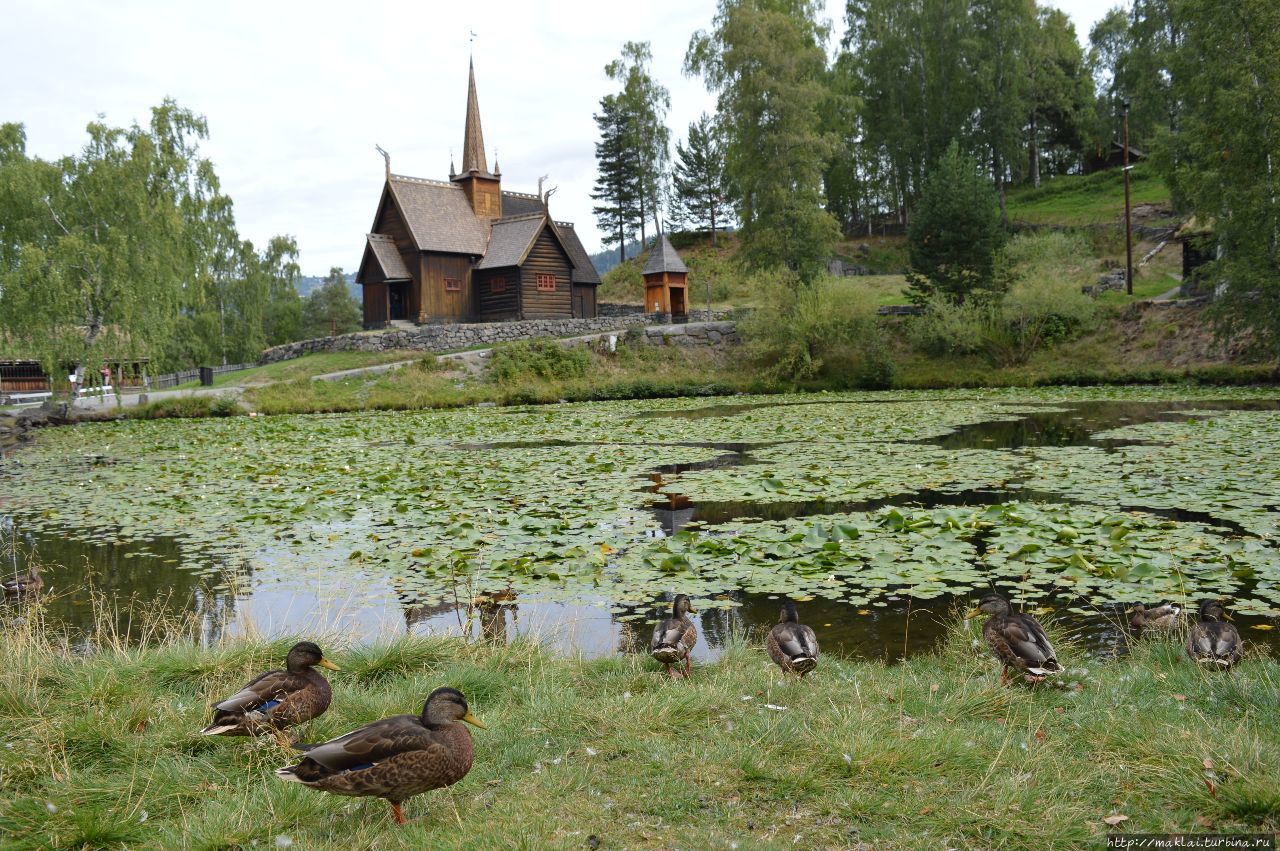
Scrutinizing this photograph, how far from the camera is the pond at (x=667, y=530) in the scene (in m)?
6.77

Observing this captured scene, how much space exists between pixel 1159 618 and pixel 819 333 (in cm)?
2594

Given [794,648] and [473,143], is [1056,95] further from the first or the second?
[794,648]

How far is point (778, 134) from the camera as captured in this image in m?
35.3

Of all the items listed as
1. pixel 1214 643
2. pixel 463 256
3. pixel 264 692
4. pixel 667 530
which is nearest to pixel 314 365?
pixel 463 256

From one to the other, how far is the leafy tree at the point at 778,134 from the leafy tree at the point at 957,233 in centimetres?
396

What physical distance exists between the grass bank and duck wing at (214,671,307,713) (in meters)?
0.19

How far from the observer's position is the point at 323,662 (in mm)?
4270

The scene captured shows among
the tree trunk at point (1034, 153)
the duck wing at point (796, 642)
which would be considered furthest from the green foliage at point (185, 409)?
the tree trunk at point (1034, 153)

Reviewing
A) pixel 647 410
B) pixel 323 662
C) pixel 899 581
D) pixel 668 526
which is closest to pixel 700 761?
pixel 323 662

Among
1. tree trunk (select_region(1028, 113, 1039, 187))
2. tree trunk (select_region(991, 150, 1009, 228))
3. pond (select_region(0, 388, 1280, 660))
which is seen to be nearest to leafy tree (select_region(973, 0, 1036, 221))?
tree trunk (select_region(991, 150, 1009, 228))

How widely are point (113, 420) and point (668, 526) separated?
969 inches

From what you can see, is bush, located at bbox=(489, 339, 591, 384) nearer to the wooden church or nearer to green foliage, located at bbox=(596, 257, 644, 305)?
the wooden church

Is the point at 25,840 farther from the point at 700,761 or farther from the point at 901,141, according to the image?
the point at 901,141

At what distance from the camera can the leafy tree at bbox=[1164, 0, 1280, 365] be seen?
23141 millimetres
